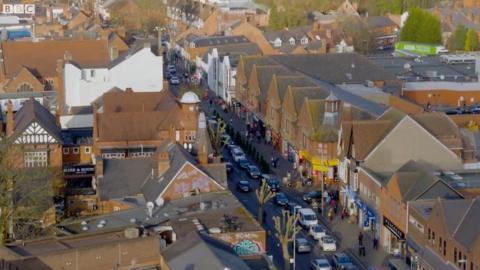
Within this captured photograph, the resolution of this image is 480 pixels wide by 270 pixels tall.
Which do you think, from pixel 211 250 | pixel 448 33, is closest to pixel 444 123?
pixel 211 250

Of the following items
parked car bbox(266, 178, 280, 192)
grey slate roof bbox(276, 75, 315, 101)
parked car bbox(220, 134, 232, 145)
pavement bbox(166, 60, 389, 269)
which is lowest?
pavement bbox(166, 60, 389, 269)

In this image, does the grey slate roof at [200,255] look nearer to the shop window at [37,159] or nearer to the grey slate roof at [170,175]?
the grey slate roof at [170,175]

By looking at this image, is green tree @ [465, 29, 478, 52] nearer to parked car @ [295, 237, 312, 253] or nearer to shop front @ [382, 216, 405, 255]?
shop front @ [382, 216, 405, 255]

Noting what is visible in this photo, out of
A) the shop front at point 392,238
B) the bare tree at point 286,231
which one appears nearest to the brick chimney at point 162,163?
the bare tree at point 286,231

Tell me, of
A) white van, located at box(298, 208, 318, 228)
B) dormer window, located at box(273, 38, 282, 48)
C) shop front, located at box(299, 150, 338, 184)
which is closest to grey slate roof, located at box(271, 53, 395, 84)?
dormer window, located at box(273, 38, 282, 48)

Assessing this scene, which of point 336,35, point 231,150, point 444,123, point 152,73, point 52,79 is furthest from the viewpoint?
point 336,35

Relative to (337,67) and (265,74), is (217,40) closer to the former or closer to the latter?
(337,67)

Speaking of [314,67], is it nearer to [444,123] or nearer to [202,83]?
[202,83]
